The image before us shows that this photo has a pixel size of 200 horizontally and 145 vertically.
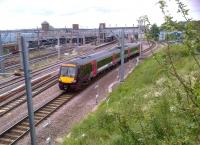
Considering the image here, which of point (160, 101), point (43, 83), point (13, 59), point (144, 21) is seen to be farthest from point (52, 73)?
point (144, 21)

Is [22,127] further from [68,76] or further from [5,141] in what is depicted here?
[68,76]

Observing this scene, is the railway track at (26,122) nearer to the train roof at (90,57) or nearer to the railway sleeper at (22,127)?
the railway sleeper at (22,127)

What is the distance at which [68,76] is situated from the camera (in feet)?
87.6

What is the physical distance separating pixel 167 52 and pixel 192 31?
2.09 ft

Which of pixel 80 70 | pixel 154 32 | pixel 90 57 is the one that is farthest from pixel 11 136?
pixel 90 57

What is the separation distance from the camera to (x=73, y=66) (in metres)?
26.6

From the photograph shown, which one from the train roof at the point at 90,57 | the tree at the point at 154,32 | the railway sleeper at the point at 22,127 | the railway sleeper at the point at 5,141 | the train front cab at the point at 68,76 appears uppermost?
the tree at the point at 154,32

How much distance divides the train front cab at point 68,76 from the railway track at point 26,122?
1650mm

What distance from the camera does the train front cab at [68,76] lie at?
84.7 feet

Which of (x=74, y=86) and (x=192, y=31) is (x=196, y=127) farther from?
(x=74, y=86)

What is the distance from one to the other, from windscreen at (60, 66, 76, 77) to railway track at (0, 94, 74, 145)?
2.77 m

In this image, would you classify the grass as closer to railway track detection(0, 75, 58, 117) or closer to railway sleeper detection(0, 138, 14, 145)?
railway sleeper detection(0, 138, 14, 145)

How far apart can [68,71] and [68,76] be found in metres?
0.44

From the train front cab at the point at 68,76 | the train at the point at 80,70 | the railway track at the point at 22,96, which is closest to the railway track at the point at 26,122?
the train front cab at the point at 68,76
